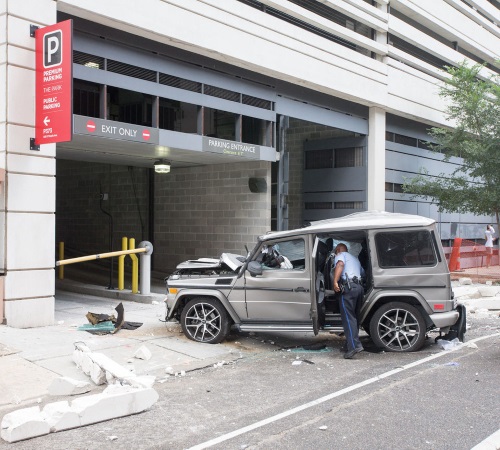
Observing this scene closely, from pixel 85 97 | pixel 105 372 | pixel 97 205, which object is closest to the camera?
pixel 105 372

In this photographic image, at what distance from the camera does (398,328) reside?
28.2 ft

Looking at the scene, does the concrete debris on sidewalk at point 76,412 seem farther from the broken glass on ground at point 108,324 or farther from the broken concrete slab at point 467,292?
the broken concrete slab at point 467,292

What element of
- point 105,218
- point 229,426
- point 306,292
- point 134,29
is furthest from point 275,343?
point 105,218

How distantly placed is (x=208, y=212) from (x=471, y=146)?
860cm

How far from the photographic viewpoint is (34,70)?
31.6ft

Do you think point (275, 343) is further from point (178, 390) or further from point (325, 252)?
point (178, 390)

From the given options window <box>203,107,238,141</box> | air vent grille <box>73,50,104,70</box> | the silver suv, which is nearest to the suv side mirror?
the silver suv

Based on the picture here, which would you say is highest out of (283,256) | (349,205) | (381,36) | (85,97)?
(381,36)

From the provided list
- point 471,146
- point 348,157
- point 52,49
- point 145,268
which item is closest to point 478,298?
point 471,146

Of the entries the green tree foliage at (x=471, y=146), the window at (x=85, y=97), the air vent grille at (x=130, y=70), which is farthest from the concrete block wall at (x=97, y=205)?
the green tree foliage at (x=471, y=146)

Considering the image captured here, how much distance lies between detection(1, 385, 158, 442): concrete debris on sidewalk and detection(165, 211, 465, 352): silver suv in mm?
2894

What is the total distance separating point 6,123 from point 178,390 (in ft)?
17.2

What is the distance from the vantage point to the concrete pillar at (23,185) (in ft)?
30.6

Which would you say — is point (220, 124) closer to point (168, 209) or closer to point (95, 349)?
point (168, 209)
